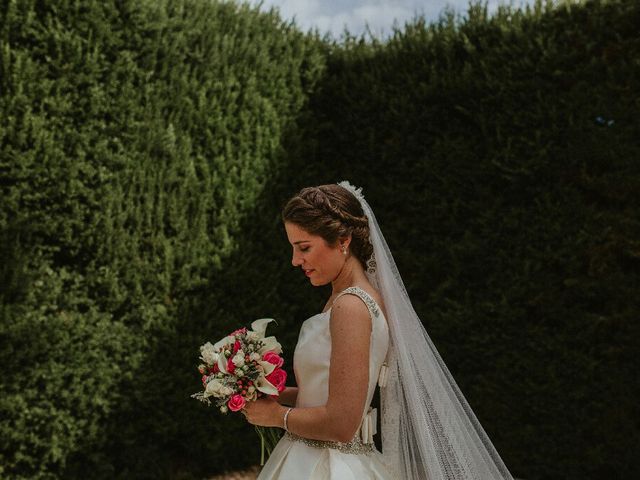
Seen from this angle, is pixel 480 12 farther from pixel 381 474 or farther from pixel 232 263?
pixel 381 474

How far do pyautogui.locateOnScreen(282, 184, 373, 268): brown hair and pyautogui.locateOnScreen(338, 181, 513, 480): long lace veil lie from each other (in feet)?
0.30

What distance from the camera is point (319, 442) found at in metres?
2.46

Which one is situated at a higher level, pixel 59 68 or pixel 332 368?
pixel 59 68

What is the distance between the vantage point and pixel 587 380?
16.4 feet

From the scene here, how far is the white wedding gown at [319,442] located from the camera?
2398mm

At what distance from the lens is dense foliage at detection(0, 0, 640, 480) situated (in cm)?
457

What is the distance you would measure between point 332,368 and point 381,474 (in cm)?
50

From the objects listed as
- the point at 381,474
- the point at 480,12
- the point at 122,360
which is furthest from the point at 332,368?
the point at 480,12

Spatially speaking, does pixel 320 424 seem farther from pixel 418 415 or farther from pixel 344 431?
pixel 418 415

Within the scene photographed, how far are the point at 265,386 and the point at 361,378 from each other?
0.38 metres

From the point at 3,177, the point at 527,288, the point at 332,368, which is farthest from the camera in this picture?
the point at 527,288

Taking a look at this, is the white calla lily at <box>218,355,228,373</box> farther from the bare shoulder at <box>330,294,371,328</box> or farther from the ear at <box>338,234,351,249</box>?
the ear at <box>338,234,351,249</box>

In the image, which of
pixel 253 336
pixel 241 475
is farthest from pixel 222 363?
pixel 241 475

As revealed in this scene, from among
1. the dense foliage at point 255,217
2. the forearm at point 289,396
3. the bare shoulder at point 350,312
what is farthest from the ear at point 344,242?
the dense foliage at point 255,217
